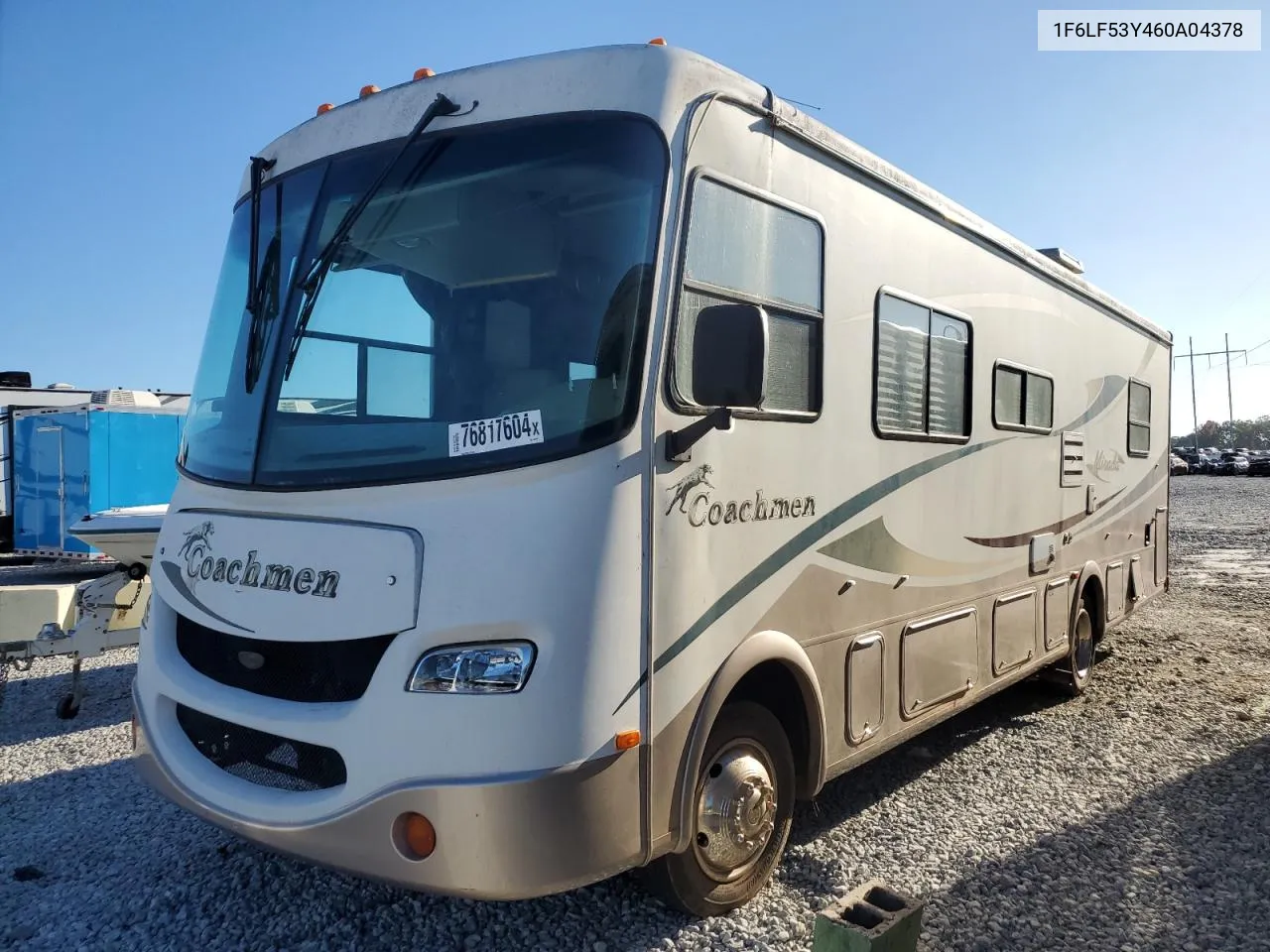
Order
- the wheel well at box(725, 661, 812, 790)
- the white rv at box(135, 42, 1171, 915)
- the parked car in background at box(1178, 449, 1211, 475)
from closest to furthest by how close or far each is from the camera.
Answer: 1. the white rv at box(135, 42, 1171, 915)
2. the wheel well at box(725, 661, 812, 790)
3. the parked car in background at box(1178, 449, 1211, 475)

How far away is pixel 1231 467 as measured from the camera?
52.2m

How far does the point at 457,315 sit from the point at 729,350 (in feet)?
2.98

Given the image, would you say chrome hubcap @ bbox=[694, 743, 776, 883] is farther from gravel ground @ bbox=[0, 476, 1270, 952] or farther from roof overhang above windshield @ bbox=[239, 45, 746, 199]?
roof overhang above windshield @ bbox=[239, 45, 746, 199]

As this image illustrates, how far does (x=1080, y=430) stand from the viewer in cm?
674

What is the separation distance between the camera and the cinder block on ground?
103 inches

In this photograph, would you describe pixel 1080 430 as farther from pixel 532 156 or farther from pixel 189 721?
Result: pixel 189 721

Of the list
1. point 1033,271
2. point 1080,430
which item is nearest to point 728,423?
point 1033,271

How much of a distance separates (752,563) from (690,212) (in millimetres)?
1247

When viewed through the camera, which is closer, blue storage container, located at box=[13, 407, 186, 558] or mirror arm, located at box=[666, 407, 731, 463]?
mirror arm, located at box=[666, 407, 731, 463]

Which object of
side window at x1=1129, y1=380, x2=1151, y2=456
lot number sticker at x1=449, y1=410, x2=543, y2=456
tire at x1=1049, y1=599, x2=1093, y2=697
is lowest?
tire at x1=1049, y1=599, x2=1093, y2=697

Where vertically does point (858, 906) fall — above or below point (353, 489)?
below

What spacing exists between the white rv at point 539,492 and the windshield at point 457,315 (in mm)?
11

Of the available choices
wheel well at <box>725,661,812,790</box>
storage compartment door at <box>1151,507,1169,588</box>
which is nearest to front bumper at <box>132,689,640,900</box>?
wheel well at <box>725,661,812,790</box>

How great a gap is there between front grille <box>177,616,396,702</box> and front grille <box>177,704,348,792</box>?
14cm
